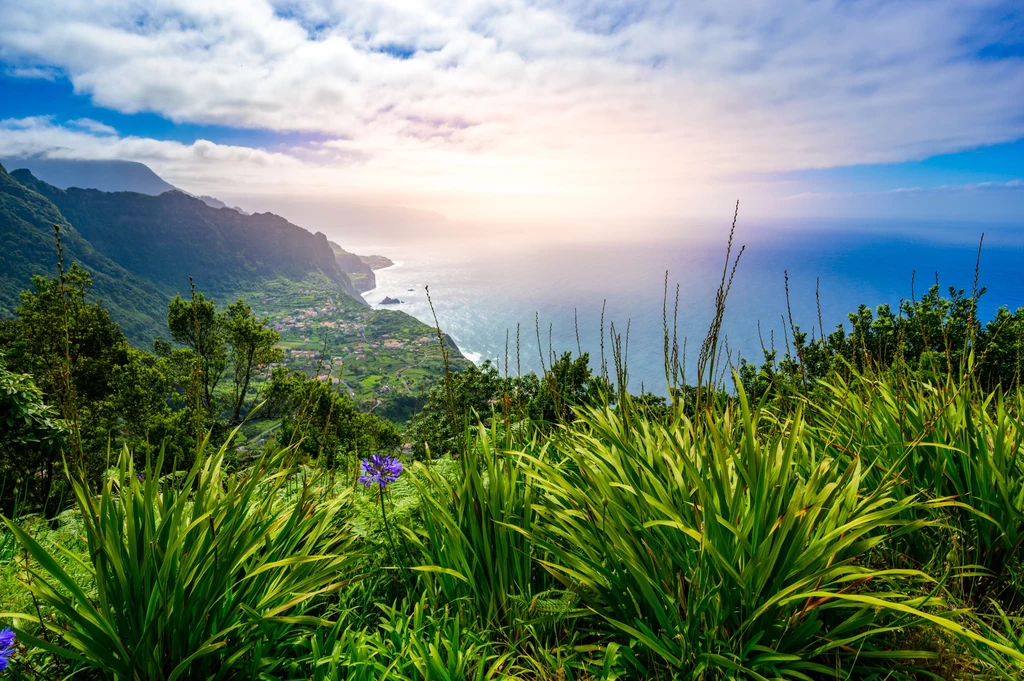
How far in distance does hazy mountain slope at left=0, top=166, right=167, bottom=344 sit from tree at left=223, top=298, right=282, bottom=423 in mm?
60593

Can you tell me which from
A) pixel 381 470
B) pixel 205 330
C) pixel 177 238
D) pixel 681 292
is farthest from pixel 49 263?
pixel 681 292

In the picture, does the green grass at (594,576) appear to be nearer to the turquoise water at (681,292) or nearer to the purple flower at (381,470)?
the purple flower at (381,470)

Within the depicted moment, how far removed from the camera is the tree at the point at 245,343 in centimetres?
1839

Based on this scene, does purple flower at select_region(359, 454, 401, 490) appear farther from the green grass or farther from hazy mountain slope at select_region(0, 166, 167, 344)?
hazy mountain slope at select_region(0, 166, 167, 344)

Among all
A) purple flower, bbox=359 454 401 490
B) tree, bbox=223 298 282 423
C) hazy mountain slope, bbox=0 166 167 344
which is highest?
hazy mountain slope, bbox=0 166 167 344

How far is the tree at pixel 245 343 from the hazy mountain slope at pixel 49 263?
60.6m

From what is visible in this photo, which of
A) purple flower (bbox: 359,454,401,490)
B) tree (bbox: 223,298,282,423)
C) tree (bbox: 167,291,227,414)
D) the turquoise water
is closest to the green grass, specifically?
purple flower (bbox: 359,454,401,490)

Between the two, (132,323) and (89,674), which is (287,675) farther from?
(132,323)

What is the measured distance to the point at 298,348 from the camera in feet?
290

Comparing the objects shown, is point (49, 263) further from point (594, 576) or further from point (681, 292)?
point (681, 292)

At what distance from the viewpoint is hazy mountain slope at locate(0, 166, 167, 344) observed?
70625 millimetres

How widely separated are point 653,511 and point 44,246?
363ft

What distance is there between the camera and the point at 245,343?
1866cm

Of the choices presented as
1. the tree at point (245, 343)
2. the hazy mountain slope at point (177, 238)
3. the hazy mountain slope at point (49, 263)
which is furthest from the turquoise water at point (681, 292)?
the hazy mountain slope at point (49, 263)
